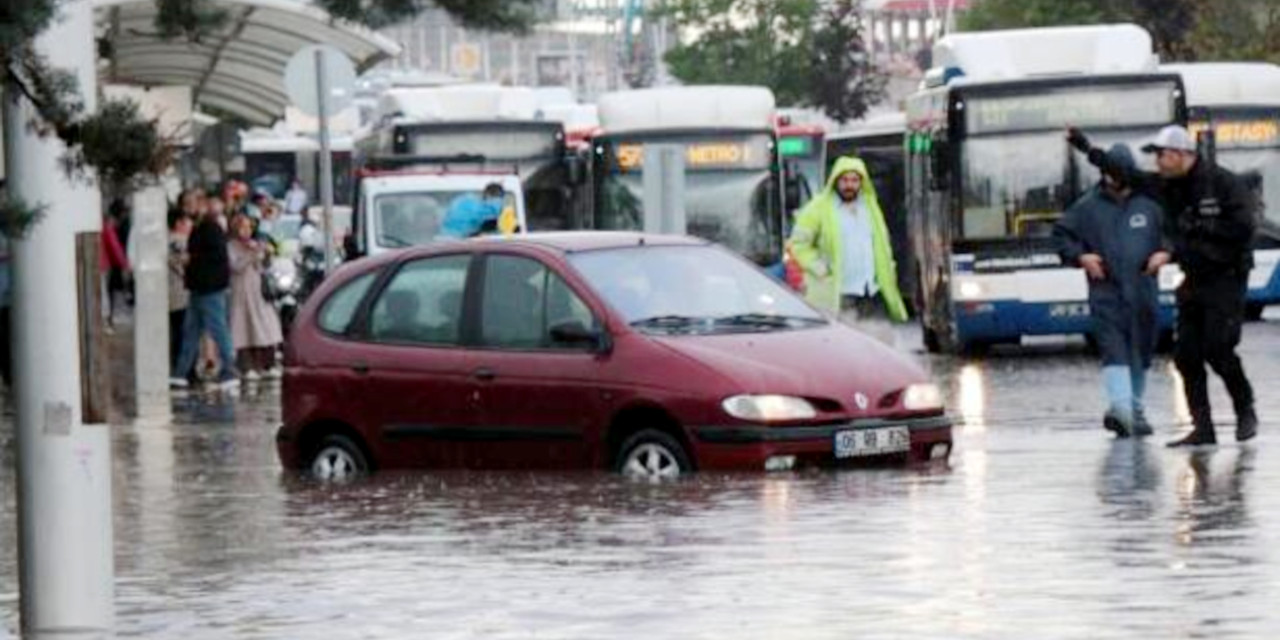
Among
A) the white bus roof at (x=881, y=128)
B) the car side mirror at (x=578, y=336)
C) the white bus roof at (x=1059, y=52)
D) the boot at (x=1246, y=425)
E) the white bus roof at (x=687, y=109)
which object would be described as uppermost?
the white bus roof at (x=1059, y=52)

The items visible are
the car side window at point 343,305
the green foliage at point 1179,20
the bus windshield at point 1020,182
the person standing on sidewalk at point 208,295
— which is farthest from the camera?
the green foliage at point 1179,20

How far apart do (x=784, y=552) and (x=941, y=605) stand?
2042 mm

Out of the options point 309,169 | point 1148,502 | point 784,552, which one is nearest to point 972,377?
point 1148,502

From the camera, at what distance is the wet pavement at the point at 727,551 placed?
12859 millimetres

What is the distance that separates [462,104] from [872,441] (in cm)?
3118

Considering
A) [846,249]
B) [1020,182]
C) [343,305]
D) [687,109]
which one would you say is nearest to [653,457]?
[343,305]

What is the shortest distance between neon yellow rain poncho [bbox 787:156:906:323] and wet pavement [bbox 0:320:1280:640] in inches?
194

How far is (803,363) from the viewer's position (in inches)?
753

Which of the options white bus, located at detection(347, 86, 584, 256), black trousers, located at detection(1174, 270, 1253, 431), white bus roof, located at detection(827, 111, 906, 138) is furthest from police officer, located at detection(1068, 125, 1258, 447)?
white bus roof, located at detection(827, 111, 906, 138)

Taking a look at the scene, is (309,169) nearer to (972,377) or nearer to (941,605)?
(972,377)

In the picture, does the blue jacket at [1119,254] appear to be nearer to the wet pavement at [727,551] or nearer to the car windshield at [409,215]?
the wet pavement at [727,551]

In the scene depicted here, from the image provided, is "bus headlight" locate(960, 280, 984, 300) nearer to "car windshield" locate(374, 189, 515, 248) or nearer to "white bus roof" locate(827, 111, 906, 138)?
"car windshield" locate(374, 189, 515, 248)

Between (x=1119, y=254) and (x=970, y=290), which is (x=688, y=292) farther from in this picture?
(x=970, y=290)

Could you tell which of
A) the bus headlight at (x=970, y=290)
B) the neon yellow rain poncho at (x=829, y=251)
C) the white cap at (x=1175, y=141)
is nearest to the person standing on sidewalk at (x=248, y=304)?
the bus headlight at (x=970, y=290)
